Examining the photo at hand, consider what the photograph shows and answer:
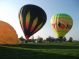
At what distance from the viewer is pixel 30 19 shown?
38.6 metres

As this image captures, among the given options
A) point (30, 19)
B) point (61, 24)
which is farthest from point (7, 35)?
point (61, 24)

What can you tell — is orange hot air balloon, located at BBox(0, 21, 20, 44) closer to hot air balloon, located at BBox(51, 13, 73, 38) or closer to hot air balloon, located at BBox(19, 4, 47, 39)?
hot air balloon, located at BBox(19, 4, 47, 39)

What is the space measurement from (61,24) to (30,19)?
10.0 metres

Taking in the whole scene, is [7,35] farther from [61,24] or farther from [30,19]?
[61,24]

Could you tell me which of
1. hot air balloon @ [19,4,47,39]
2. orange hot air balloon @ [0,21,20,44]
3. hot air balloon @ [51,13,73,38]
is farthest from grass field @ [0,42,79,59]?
hot air balloon @ [51,13,73,38]

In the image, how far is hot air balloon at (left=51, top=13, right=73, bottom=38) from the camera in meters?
46.8

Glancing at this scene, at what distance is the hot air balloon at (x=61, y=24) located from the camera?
46781mm

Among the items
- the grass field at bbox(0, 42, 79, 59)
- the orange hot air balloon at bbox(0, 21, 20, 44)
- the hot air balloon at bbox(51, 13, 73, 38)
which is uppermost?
the hot air balloon at bbox(51, 13, 73, 38)

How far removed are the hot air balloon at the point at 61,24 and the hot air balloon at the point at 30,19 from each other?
795 cm

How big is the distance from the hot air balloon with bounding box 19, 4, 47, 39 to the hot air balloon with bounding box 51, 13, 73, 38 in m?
7.95

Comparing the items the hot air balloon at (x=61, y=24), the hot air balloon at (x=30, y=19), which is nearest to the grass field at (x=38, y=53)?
the hot air balloon at (x=30, y=19)

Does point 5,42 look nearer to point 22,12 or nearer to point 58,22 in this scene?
point 22,12

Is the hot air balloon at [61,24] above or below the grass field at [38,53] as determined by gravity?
above

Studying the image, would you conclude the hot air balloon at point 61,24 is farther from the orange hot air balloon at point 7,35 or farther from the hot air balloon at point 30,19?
the orange hot air balloon at point 7,35
